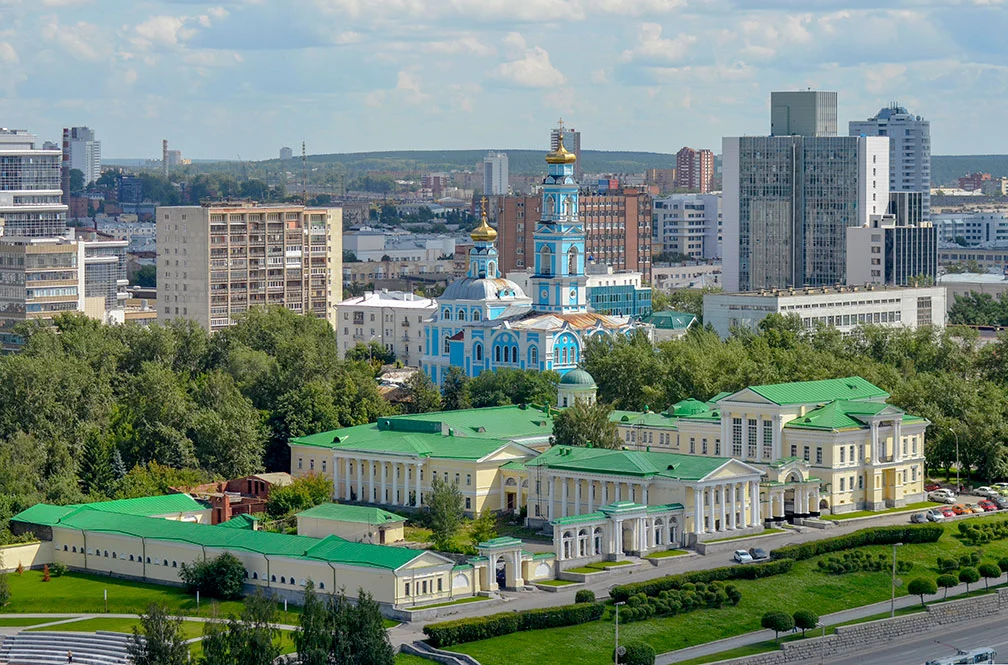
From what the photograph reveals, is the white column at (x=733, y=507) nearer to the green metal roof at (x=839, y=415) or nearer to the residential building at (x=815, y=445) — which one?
the residential building at (x=815, y=445)

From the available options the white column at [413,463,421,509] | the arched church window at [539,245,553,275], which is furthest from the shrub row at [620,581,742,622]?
the arched church window at [539,245,553,275]

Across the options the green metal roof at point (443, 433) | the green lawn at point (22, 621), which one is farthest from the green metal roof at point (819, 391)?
the green lawn at point (22, 621)

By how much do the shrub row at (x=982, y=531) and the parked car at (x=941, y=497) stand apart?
5.30 metres

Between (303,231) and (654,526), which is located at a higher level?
(303,231)

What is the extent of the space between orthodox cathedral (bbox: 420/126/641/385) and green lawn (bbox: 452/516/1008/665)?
37617 millimetres

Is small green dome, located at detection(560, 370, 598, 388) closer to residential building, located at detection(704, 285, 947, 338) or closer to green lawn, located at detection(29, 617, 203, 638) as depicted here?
residential building, located at detection(704, 285, 947, 338)

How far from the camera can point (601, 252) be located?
190 meters

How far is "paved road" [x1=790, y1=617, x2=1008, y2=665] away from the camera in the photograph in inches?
2808

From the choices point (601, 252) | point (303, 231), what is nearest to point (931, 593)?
point (303, 231)

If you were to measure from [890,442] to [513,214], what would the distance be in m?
107

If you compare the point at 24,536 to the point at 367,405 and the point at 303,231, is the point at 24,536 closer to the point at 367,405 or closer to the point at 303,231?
the point at 367,405

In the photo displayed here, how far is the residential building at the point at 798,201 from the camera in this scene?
17200 cm

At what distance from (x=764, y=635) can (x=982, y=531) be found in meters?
16.9

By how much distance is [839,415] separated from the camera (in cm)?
9144
